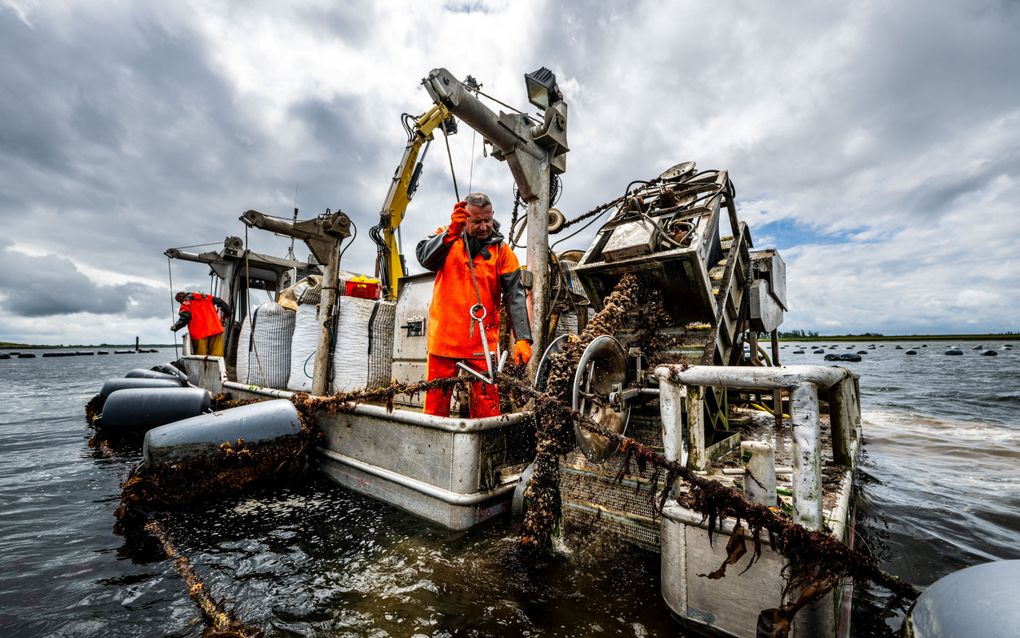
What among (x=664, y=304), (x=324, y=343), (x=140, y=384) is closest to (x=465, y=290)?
(x=664, y=304)

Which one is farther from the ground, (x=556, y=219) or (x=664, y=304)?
(x=556, y=219)

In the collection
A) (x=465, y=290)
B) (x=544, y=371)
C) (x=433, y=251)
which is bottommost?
(x=544, y=371)

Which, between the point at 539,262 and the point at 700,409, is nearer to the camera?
the point at 700,409

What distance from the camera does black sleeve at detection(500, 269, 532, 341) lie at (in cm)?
371

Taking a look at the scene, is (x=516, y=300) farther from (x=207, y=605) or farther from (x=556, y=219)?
(x=207, y=605)

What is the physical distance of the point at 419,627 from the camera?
1.97m

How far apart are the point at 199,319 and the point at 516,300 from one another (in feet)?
25.0

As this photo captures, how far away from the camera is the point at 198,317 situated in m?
8.25

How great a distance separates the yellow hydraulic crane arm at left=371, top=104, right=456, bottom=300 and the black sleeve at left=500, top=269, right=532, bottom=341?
3.60 m

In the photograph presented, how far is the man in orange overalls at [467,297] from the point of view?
342 centimetres

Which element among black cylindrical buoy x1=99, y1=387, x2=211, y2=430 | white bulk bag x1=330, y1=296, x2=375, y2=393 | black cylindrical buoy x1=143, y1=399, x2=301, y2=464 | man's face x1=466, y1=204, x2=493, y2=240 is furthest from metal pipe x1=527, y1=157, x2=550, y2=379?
black cylindrical buoy x1=99, y1=387, x2=211, y2=430

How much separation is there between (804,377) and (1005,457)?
770 cm

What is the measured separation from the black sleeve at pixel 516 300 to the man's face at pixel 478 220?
455 millimetres

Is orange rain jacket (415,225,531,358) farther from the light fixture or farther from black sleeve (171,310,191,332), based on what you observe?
black sleeve (171,310,191,332)
